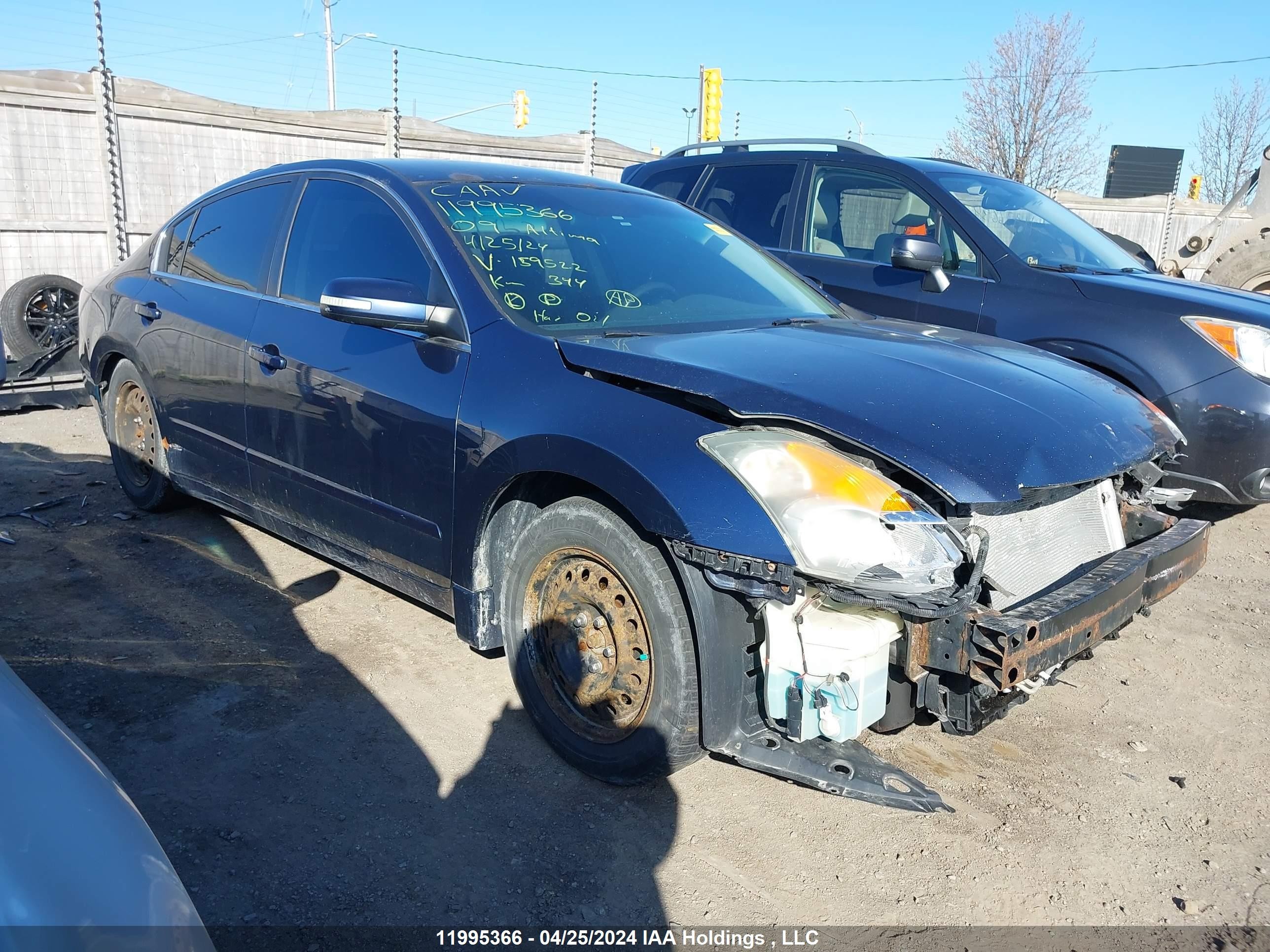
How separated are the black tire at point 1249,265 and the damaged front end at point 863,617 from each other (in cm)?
574

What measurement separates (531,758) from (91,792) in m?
1.75

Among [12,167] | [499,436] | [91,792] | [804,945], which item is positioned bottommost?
[804,945]

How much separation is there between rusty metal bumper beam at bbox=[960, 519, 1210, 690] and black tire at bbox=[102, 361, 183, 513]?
3.93m

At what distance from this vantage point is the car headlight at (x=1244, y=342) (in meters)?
4.73

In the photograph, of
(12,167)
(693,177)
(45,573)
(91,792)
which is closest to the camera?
(91,792)

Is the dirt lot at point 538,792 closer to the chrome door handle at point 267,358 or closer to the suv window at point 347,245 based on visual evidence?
the chrome door handle at point 267,358

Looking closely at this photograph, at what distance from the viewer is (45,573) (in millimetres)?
4422

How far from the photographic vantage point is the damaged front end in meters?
2.36

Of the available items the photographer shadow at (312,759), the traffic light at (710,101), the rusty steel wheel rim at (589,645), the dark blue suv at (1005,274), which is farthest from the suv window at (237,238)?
Result: the traffic light at (710,101)

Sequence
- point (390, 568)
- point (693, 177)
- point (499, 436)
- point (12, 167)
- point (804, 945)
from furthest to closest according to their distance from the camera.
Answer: point (12, 167), point (693, 177), point (390, 568), point (499, 436), point (804, 945)

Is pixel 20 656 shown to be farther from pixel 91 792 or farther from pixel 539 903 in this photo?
pixel 91 792

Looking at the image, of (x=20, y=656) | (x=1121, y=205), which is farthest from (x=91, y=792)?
(x=1121, y=205)

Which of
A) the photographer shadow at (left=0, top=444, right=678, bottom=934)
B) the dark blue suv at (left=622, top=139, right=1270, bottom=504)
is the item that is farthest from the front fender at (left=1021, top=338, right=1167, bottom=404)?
the photographer shadow at (left=0, top=444, right=678, bottom=934)

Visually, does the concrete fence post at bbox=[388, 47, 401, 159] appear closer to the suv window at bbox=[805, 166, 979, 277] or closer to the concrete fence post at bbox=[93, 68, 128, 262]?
the concrete fence post at bbox=[93, 68, 128, 262]
